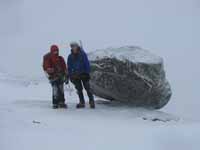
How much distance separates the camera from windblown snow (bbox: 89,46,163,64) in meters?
14.6

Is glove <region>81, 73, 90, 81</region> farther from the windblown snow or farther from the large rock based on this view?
the windblown snow

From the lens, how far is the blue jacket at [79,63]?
14.0 meters

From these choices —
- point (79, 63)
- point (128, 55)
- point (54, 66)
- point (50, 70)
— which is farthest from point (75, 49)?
point (128, 55)


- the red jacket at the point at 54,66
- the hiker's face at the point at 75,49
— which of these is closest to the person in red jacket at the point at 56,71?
the red jacket at the point at 54,66

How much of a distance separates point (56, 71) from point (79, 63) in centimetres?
66

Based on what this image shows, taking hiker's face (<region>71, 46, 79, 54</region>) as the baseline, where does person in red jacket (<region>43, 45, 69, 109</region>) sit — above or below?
below

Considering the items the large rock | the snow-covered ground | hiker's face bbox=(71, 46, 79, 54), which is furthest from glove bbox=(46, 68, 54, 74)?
the large rock

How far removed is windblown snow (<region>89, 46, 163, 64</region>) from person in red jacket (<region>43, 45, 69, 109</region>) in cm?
111

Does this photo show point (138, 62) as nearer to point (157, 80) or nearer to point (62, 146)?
point (157, 80)

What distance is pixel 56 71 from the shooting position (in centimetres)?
1417

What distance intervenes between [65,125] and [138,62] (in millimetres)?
3240

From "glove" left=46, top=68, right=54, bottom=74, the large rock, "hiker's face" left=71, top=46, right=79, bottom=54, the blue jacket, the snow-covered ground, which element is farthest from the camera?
the large rock

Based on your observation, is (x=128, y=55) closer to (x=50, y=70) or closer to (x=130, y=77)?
(x=130, y=77)

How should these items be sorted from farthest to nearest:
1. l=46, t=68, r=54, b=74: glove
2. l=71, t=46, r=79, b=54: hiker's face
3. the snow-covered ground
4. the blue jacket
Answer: l=46, t=68, r=54, b=74: glove < the blue jacket < l=71, t=46, r=79, b=54: hiker's face < the snow-covered ground
